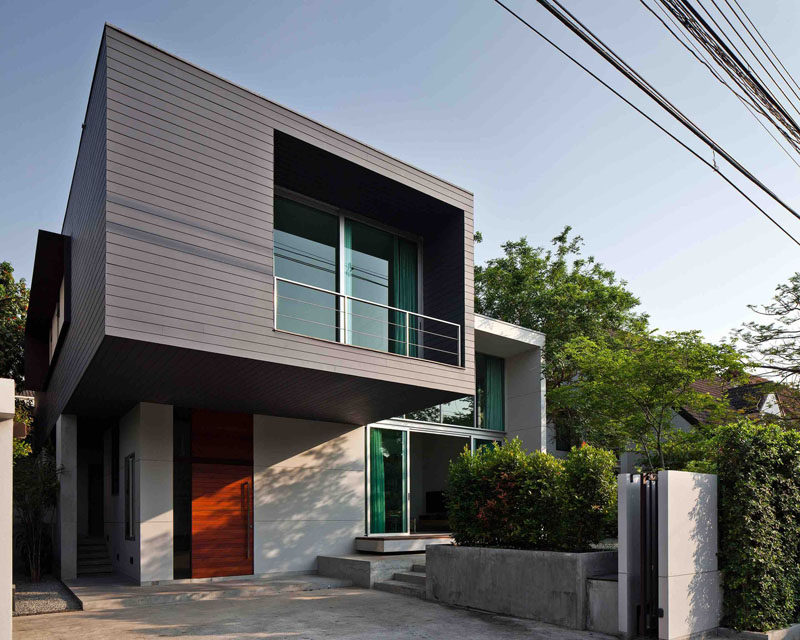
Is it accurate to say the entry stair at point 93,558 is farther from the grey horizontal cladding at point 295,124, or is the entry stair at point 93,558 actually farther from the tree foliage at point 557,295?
the tree foliage at point 557,295

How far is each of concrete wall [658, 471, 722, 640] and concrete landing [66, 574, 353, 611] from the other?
19.2ft

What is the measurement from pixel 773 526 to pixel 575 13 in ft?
17.6

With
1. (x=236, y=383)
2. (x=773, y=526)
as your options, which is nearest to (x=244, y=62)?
(x=236, y=383)

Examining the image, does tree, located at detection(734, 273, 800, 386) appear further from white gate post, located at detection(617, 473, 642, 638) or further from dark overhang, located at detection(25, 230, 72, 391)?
dark overhang, located at detection(25, 230, 72, 391)

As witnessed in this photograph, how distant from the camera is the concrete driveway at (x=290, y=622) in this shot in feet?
24.6

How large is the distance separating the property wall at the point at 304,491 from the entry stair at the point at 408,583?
7.04 ft

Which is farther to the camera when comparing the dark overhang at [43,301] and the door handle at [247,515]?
the dark overhang at [43,301]

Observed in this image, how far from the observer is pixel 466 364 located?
11.3 metres

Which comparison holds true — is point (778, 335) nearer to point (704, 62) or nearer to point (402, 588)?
point (402, 588)

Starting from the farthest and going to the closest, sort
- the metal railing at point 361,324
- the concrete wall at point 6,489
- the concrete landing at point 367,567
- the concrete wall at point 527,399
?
the concrete wall at point 527,399 < the concrete landing at point 367,567 < the metal railing at point 361,324 < the concrete wall at point 6,489

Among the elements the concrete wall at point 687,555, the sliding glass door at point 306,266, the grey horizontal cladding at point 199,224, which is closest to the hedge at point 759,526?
the concrete wall at point 687,555

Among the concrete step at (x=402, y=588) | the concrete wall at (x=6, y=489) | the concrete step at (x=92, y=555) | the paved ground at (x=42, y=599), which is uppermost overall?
the concrete wall at (x=6, y=489)

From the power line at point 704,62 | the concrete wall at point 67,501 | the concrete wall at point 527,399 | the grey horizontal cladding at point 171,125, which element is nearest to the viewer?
the power line at point 704,62

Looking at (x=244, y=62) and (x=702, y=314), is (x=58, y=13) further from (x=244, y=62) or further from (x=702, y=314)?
(x=702, y=314)
